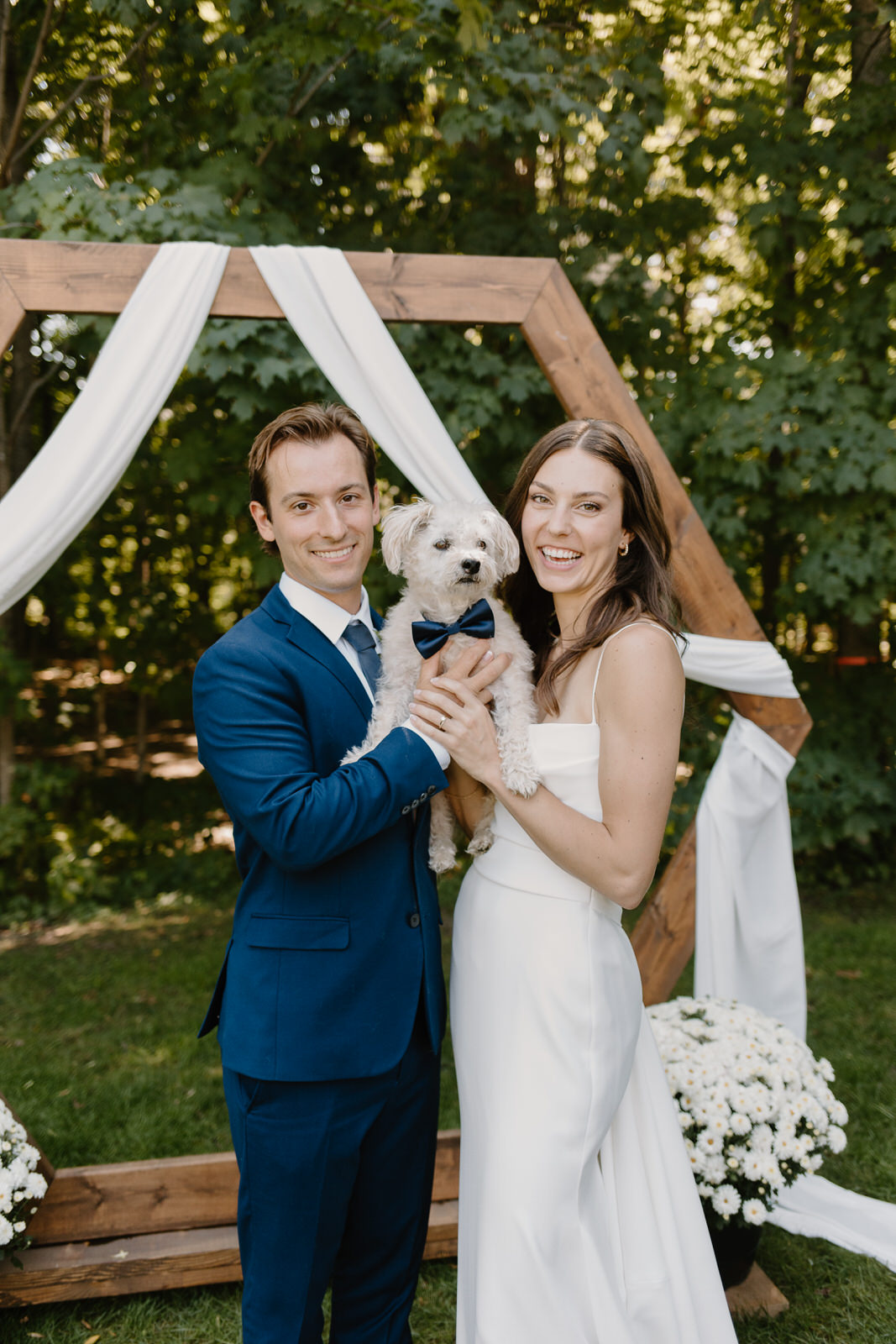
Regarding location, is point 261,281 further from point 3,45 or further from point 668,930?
point 3,45

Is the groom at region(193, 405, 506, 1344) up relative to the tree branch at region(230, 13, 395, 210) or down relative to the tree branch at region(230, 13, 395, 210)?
down

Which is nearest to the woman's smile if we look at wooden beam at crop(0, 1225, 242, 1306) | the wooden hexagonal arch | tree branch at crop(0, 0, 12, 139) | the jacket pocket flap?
the jacket pocket flap

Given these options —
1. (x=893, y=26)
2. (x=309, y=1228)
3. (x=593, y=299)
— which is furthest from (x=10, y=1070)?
(x=893, y=26)

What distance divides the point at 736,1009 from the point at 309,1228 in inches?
A: 70.4

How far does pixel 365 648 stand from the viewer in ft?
7.67

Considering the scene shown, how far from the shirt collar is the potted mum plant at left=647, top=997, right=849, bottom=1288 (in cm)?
180

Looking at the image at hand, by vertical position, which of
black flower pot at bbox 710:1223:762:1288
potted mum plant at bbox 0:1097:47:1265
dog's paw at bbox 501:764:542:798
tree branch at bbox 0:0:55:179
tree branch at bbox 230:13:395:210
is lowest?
black flower pot at bbox 710:1223:762:1288

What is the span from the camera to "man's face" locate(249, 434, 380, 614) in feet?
7.08

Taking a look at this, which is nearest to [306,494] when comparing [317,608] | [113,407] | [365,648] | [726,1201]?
[317,608]

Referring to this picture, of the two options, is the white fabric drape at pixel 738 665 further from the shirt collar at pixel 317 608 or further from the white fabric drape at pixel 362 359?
the shirt collar at pixel 317 608

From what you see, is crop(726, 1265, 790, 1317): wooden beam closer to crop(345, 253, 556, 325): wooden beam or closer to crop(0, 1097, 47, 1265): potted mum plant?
crop(0, 1097, 47, 1265): potted mum plant

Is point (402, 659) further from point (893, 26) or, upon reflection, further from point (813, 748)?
point (893, 26)

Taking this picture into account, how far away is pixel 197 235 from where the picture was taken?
4.38 metres

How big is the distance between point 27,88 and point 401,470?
442cm
